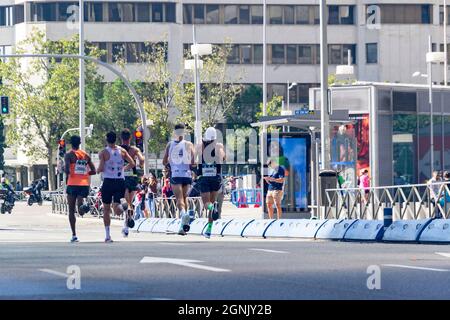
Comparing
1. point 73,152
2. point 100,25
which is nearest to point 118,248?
point 73,152

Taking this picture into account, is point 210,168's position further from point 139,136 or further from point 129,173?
point 139,136

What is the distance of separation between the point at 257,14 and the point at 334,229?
76149 millimetres

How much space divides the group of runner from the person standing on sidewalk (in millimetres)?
9617

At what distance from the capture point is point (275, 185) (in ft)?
117

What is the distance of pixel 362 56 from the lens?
102 meters

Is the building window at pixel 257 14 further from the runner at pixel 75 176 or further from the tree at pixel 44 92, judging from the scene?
the runner at pixel 75 176

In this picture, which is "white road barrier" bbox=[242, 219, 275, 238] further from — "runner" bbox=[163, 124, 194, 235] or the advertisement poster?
the advertisement poster

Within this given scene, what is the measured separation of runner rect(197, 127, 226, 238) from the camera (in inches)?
952

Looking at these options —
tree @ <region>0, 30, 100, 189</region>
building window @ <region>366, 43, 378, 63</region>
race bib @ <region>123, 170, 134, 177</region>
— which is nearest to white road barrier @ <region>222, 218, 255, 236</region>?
race bib @ <region>123, 170, 134, 177</region>

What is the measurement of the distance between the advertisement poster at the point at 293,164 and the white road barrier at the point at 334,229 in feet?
27.8

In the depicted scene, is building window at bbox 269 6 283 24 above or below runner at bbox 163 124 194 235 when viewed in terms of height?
above

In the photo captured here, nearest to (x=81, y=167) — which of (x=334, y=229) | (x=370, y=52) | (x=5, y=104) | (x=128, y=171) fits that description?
(x=128, y=171)

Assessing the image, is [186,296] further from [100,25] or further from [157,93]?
[100,25]

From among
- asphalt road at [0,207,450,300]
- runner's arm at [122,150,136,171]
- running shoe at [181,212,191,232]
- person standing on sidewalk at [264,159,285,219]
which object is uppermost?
runner's arm at [122,150,136,171]
